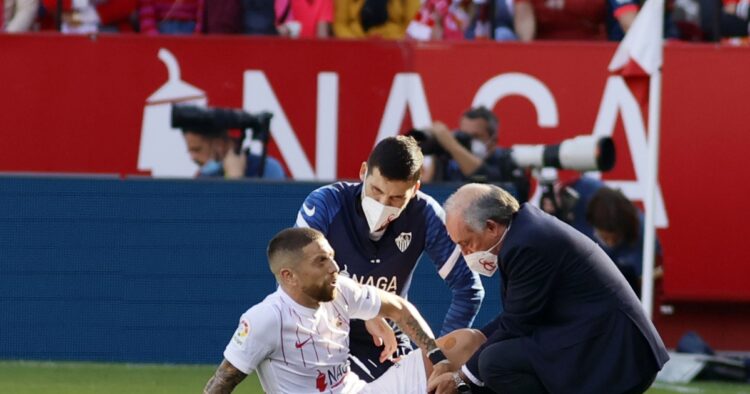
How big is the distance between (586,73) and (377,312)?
630cm

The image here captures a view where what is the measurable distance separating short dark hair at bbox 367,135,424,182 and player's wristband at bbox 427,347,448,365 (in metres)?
0.82

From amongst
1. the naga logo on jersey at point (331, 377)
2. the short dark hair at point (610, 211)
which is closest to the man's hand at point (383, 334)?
the naga logo on jersey at point (331, 377)

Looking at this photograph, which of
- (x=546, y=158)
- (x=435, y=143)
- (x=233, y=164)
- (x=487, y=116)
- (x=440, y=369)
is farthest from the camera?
(x=233, y=164)

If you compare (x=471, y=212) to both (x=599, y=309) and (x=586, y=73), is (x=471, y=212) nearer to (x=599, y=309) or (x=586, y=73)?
(x=599, y=309)

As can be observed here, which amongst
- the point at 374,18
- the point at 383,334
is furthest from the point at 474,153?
the point at 383,334

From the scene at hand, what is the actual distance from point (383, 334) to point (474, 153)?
436 centimetres

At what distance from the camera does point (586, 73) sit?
13672 millimetres

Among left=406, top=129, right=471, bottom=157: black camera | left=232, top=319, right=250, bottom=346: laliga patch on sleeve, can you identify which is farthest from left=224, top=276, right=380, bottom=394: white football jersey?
left=406, top=129, right=471, bottom=157: black camera

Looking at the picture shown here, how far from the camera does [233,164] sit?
41.7 feet

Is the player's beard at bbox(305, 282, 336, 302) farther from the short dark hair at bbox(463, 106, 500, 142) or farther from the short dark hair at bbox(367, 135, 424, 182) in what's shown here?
the short dark hair at bbox(463, 106, 500, 142)

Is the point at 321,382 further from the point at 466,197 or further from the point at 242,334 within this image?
the point at 466,197

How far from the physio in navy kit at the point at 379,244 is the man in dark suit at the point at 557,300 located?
62 cm

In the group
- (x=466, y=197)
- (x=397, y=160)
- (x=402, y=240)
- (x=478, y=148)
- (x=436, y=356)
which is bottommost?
(x=436, y=356)

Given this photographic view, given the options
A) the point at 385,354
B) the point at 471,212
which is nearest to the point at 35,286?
the point at 385,354
